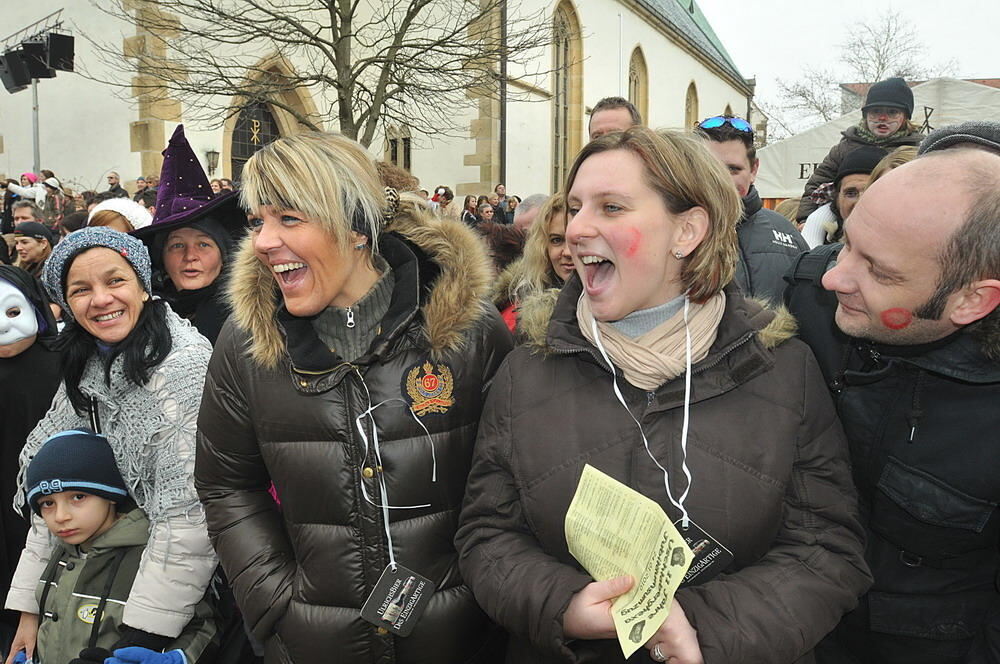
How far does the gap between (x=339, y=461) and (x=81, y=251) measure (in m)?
1.43

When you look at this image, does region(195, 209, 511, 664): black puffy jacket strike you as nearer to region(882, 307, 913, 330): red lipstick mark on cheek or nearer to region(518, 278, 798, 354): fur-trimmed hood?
region(518, 278, 798, 354): fur-trimmed hood

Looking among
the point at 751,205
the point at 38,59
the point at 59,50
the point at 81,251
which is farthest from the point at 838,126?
the point at 38,59

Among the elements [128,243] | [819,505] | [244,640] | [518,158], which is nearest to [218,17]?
[518,158]

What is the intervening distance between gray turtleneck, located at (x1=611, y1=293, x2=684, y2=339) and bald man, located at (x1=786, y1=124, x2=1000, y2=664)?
372 millimetres

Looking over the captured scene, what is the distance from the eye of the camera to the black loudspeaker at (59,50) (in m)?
12.4

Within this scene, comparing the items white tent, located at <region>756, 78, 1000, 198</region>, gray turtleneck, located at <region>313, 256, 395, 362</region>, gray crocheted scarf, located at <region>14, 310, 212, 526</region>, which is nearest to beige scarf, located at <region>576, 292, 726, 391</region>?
gray turtleneck, located at <region>313, 256, 395, 362</region>

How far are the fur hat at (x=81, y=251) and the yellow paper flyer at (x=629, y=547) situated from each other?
199 cm

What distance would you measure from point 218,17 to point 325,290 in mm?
11810

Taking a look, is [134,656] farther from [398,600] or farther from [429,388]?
[429,388]

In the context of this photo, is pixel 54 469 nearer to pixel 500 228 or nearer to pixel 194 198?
pixel 194 198

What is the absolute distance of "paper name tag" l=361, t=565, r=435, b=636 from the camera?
1958mm

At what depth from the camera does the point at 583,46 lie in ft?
72.1

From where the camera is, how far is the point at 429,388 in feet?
6.72

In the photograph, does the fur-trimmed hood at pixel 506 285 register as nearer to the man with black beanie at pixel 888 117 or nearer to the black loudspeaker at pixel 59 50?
the man with black beanie at pixel 888 117
